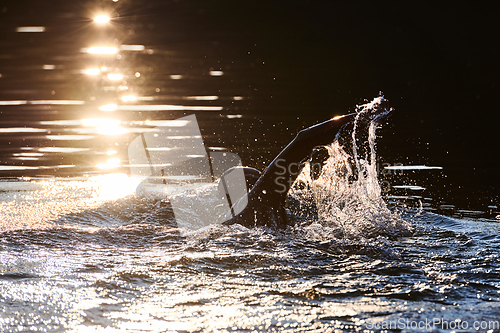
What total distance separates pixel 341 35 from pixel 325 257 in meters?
30.9

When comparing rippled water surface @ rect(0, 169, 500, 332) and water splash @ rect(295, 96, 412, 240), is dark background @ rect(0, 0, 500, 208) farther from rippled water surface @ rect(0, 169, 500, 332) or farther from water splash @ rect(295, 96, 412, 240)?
rippled water surface @ rect(0, 169, 500, 332)

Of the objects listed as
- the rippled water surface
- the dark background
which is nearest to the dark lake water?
the rippled water surface

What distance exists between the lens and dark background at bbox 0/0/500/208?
51.1ft

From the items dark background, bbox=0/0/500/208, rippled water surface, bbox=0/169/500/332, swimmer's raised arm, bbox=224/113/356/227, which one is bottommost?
rippled water surface, bbox=0/169/500/332

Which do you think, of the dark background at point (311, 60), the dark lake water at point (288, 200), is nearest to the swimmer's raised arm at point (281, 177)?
the dark lake water at point (288, 200)

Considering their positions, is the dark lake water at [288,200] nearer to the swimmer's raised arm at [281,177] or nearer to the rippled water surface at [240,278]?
the rippled water surface at [240,278]

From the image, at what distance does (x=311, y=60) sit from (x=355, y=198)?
26.5m

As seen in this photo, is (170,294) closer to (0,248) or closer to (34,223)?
(0,248)

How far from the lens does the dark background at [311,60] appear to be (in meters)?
15.6

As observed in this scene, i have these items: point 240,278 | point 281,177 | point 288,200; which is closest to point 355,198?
point 281,177

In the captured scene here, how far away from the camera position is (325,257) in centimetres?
434

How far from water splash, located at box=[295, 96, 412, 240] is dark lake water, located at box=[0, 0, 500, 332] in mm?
25

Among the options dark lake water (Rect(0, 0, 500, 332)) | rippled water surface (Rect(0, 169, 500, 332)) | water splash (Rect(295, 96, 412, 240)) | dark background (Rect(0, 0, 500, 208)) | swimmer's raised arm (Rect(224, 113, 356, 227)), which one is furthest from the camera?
dark background (Rect(0, 0, 500, 208))

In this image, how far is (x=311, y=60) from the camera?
102ft
